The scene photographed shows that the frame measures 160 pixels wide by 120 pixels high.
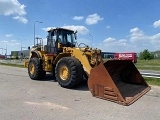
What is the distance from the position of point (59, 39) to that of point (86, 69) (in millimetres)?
2974

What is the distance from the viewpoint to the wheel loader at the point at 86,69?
283 inches

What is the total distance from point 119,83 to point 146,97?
5.09 ft

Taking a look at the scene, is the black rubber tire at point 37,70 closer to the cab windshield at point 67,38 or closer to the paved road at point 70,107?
the cab windshield at point 67,38

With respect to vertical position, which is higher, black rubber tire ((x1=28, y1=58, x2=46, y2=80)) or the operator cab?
the operator cab

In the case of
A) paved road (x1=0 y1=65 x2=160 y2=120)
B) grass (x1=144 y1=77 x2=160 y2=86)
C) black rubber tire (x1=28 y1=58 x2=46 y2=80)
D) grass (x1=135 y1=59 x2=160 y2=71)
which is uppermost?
black rubber tire (x1=28 y1=58 x2=46 y2=80)

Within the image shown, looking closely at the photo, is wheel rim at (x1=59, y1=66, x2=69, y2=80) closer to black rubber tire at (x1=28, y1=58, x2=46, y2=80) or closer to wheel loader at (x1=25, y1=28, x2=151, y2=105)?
wheel loader at (x1=25, y1=28, x2=151, y2=105)

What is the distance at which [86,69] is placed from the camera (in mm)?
9195

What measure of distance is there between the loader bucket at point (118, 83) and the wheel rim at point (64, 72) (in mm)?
1975

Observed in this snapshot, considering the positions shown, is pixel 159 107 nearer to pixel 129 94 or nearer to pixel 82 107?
pixel 129 94

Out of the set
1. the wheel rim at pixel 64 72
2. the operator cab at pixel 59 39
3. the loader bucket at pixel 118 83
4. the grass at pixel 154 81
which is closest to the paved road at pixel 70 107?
the loader bucket at pixel 118 83

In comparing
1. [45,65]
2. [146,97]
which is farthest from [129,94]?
[45,65]

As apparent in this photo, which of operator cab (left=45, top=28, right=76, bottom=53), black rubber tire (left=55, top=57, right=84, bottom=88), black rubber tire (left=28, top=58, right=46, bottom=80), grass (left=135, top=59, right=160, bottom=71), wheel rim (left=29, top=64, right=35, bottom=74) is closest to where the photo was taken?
black rubber tire (left=55, top=57, right=84, bottom=88)

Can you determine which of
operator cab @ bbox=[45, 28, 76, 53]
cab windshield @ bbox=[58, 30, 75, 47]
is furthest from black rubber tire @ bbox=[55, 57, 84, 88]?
cab windshield @ bbox=[58, 30, 75, 47]

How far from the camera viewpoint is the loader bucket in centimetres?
689
